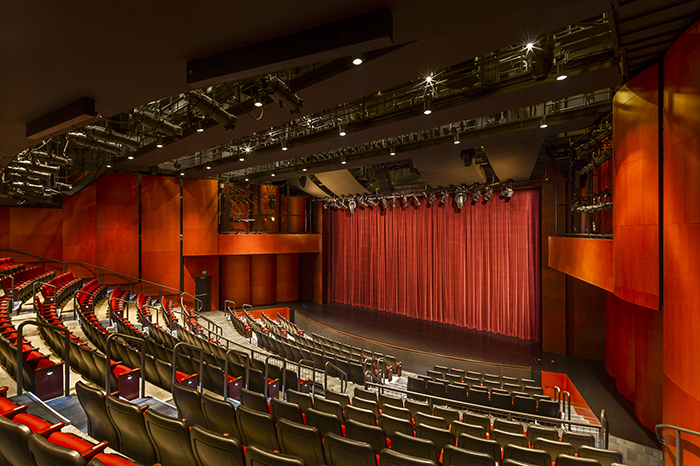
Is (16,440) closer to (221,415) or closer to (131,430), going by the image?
(131,430)

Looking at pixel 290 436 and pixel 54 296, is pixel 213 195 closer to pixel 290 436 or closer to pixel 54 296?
pixel 54 296

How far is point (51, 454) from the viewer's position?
1.66m

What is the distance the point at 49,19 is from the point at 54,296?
6.23 meters

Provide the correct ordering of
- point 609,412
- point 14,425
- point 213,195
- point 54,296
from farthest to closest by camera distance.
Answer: point 213,195, point 54,296, point 609,412, point 14,425

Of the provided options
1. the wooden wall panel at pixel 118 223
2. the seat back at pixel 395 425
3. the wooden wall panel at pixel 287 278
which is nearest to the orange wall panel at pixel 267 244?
the wooden wall panel at pixel 287 278

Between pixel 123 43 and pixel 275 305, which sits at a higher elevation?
pixel 123 43

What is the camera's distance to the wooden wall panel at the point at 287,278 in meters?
15.7

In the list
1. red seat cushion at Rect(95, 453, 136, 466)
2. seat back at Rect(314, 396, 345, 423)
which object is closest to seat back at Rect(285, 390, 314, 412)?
seat back at Rect(314, 396, 345, 423)

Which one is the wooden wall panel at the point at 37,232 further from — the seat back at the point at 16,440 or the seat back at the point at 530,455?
the seat back at the point at 530,455

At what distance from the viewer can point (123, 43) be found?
290 centimetres

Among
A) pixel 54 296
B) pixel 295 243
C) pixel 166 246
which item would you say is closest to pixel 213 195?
pixel 166 246

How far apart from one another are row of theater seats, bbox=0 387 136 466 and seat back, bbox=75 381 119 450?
32cm

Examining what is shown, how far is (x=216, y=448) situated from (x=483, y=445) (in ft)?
7.18

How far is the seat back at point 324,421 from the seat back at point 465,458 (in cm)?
92
